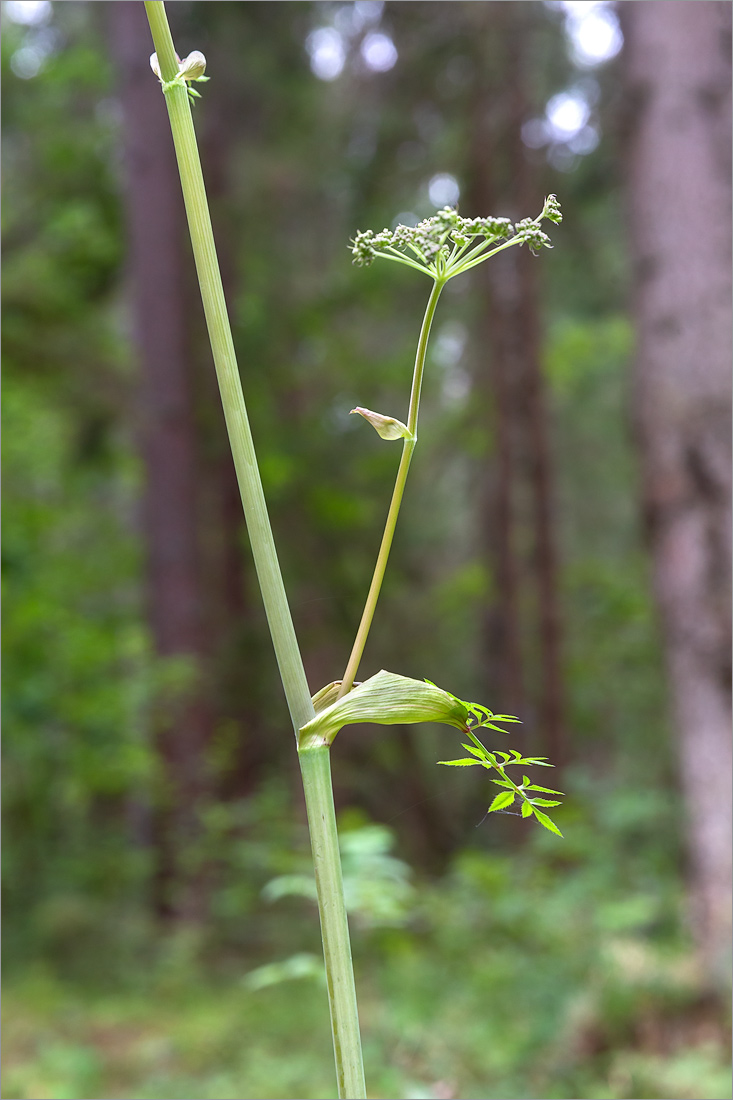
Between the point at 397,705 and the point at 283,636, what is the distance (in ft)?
0.35

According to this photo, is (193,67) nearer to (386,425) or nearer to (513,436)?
(386,425)

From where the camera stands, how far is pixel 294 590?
25.4 feet

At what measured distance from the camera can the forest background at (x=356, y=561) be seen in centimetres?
413

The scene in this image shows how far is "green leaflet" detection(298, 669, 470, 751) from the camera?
528mm

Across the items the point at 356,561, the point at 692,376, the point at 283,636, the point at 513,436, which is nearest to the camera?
the point at 283,636

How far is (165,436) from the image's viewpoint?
7441mm

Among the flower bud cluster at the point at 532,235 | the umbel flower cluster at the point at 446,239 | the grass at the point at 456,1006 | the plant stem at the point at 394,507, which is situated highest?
the umbel flower cluster at the point at 446,239

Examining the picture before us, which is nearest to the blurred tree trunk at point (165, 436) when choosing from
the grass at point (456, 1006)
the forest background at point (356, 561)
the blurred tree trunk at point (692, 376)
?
the forest background at point (356, 561)

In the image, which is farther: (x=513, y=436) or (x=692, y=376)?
(x=513, y=436)

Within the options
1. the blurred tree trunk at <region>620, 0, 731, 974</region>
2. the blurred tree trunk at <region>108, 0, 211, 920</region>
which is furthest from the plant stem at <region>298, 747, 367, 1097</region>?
the blurred tree trunk at <region>108, 0, 211, 920</region>

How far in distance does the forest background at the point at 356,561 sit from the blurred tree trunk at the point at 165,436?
0.03 meters

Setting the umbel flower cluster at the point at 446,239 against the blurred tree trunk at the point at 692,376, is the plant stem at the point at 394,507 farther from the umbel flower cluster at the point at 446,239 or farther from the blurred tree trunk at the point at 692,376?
the blurred tree trunk at the point at 692,376

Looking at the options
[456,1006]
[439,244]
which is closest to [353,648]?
[439,244]

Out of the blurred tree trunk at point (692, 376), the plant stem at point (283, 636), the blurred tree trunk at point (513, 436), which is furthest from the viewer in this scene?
the blurred tree trunk at point (513, 436)
